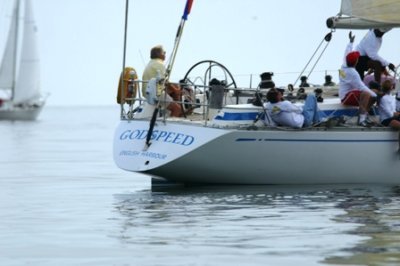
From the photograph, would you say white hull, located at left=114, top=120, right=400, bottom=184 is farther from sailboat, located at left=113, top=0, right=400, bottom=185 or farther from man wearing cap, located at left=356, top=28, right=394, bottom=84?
man wearing cap, located at left=356, top=28, right=394, bottom=84

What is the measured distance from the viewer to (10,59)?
104188mm

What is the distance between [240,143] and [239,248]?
585 cm

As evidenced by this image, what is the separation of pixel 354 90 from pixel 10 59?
8646 centimetres

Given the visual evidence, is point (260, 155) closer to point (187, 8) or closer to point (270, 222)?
point (187, 8)

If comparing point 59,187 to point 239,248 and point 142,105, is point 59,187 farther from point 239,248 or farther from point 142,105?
point 239,248

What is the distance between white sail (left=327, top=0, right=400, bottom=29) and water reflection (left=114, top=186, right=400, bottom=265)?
2646mm

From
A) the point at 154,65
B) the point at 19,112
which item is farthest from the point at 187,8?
the point at 19,112

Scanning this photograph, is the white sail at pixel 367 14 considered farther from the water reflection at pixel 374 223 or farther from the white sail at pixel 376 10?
the water reflection at pixel 374 223

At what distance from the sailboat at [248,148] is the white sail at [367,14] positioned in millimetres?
1469

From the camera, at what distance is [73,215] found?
1653 centimetres

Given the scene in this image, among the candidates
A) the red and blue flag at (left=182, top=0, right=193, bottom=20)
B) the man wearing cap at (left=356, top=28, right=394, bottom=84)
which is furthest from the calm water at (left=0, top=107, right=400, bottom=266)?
the red and blue flag at (left=182, top=0, right=193, bottom=20)

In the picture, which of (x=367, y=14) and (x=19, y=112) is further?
(x=19, y=112)

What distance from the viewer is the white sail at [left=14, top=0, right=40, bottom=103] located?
340ft

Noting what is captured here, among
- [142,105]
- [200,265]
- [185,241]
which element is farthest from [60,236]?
[142,105]
